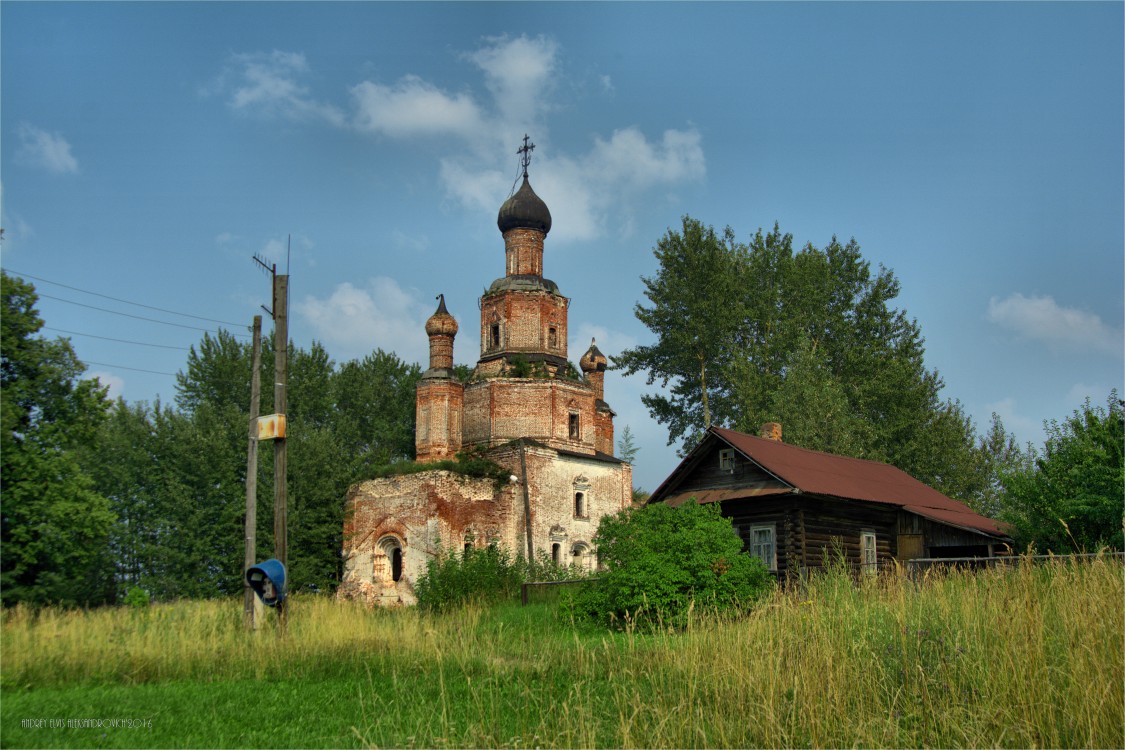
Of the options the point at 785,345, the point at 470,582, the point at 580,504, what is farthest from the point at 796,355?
the point at 470,582

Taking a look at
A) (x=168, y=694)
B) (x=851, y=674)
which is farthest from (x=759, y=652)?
(x=168, y=694)

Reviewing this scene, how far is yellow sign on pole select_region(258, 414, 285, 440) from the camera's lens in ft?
42.9


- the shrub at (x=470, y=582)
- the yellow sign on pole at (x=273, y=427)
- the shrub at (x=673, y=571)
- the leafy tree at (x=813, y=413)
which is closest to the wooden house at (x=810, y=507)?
the shrub at (x=673, y=571)

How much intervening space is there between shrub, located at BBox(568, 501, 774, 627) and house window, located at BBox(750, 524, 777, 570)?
15.5 ft

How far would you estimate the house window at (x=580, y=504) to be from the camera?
32.4m

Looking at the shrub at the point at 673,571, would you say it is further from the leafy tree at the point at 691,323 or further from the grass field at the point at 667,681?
the leafy tree at the point at 691,323

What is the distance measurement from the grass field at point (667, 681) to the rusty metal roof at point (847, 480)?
919cm

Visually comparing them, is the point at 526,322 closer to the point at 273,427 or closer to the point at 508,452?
the point at 508,452

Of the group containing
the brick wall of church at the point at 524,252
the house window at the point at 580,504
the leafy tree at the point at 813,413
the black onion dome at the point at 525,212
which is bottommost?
the house window at the point at 580,504

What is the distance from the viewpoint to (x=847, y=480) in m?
21.3

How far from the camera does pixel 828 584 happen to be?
8.41 metres

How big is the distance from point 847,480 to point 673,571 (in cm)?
849

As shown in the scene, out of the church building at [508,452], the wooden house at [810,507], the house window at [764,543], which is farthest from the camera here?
the church building at [508,452]

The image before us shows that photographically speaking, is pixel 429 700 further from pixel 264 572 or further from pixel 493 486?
pixel 493 486
